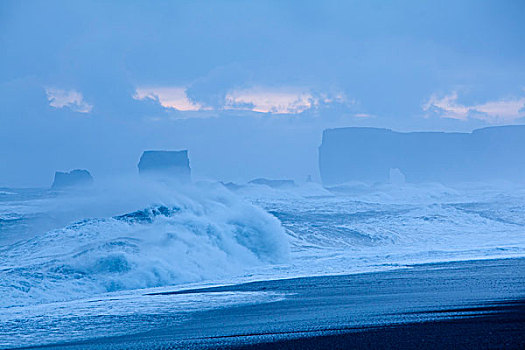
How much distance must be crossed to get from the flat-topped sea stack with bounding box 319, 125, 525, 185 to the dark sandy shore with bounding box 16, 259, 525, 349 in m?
85.7

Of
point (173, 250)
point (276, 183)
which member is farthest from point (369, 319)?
point (276, 183)

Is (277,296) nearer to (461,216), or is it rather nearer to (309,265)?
(309,265)

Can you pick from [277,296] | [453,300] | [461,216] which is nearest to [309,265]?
[277,296]

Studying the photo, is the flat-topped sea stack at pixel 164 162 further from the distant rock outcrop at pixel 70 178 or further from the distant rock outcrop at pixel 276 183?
the distant rock outcrop at pixel 276 183

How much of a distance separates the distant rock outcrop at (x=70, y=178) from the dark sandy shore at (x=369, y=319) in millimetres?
46450

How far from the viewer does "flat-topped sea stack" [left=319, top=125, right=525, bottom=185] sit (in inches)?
3927

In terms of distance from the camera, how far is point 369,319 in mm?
9758

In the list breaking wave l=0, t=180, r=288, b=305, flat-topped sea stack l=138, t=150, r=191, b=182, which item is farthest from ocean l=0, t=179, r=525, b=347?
flat-topped sea stack l=138, t=150, r=191, b=182

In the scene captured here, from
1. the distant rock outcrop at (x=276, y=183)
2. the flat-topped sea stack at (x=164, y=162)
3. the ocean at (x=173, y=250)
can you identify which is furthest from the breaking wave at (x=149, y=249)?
the distant rock outcrop at (x=276, y=183)

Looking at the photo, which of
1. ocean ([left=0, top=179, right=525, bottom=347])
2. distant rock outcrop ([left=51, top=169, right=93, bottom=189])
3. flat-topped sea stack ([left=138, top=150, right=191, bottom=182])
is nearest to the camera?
ocean ([left=0, top=179, right=525, bottom=347])

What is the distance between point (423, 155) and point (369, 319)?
307 feet

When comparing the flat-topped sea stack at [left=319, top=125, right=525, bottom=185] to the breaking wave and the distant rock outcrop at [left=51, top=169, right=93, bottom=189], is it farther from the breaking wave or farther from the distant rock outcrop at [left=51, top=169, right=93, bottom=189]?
the breaking wave

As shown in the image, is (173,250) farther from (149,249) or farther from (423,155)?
(423,155)

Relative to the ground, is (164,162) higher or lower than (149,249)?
higher
